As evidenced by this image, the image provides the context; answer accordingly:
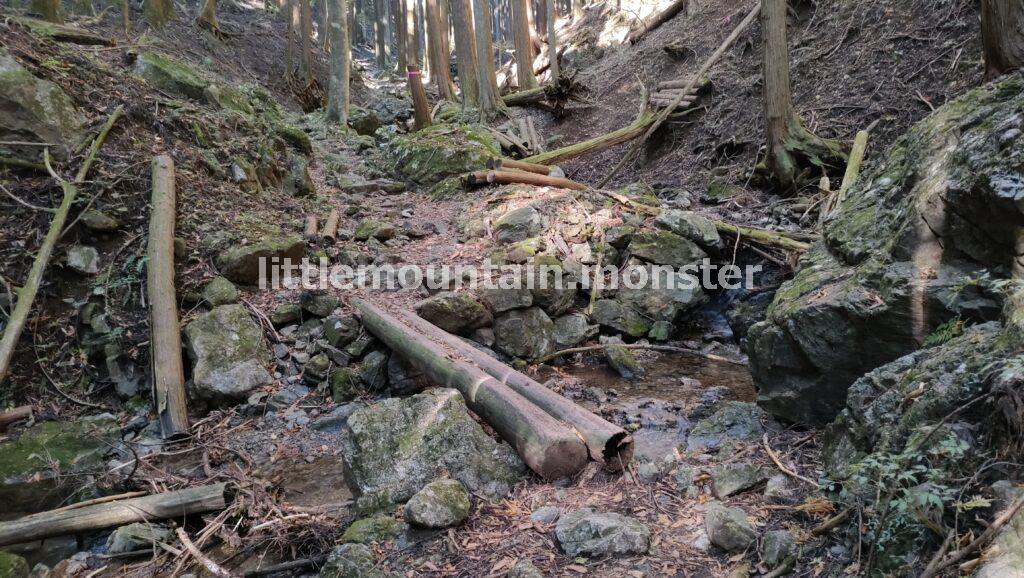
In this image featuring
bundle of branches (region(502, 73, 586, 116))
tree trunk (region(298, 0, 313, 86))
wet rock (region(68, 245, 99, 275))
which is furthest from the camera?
tree trunk (region(298, 0, 313, 86))

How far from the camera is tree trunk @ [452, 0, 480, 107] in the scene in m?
13.4

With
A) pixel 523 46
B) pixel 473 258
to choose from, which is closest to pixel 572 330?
pixel 473 258

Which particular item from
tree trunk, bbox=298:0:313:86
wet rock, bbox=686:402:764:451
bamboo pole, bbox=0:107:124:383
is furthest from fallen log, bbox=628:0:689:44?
wet rock, bbox=686:402:764:451

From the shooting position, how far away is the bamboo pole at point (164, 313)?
4.85m

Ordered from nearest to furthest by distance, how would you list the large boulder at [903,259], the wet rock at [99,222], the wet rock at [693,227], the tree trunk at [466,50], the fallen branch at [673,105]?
the large boulder at [903,259]
the wet rock at [99,222]
the wet rock at [693,227]
the fallen branch at [673,105]
the tree trunk at [466,50]

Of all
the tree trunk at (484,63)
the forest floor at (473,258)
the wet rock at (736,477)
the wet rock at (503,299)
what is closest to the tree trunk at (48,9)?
the forest floor at (473,258)

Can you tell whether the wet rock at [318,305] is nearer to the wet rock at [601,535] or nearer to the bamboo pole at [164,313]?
the bamboo pole at [164,313]

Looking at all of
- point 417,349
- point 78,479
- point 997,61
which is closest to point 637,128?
point 997,61

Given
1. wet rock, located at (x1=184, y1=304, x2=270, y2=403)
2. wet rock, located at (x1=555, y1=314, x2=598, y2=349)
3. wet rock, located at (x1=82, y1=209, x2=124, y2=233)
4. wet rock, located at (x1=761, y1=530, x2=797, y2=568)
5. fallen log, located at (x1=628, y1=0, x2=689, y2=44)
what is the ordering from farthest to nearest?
1. fallen log, located at (x1=628, y1=0, x2=689, y2=44)
2. wet rock, located at (x1=555, y1=314, x2=598, y2=349)
3. wet rock, located at (x1=82, y1=209, x2=124, y2=233)
4. wet rock, located at (x1=184, y1=304, x2=270, y2=403)
5. wet rock, located at (x1=761, y1=530, x2=797, y2=568)

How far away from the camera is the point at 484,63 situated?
13.2m

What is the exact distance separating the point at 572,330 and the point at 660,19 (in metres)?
13.6

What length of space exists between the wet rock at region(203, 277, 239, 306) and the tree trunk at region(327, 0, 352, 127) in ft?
27.3

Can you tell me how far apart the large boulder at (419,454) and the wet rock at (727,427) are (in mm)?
1363

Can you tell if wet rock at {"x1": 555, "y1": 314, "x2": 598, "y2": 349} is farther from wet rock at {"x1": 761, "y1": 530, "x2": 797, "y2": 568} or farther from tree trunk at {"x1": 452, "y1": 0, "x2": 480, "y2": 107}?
tree trunk at {"x1": 452, "y1": 0, "x2": 480, "y2": 107}
